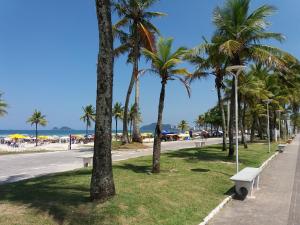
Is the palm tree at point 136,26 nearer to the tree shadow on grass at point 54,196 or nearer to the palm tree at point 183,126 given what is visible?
the tree shadow on grass at point 54,196

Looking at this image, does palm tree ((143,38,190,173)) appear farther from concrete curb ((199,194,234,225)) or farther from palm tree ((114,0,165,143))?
palm tree ((114,0,165,143))

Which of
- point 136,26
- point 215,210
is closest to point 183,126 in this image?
point 136,26

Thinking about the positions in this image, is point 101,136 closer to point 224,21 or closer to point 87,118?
point 224,21

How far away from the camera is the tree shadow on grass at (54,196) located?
23.8 ft

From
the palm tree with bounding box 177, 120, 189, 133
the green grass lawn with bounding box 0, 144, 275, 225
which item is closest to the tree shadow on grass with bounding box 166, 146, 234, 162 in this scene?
the green grass lawn with bounding box 0, 144, 275, 225

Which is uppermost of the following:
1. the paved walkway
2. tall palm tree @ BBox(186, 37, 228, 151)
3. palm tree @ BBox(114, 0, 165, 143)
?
palm tree @ BBox(114, 0, 165, 143)

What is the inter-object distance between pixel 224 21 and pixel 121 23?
14620 mm

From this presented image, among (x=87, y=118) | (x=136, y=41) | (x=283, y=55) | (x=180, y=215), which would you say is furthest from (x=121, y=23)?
(x=87, y=118)

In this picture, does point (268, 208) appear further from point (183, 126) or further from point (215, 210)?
point (183, 126)

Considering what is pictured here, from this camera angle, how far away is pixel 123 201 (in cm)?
807

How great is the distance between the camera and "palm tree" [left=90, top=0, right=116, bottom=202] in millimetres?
8023

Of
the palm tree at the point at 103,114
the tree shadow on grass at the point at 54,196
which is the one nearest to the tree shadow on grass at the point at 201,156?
the tree shadow on grass at the point at 54,196

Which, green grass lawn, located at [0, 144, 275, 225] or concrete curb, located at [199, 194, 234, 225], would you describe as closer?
green grass lawn, located at [0, 144, 275, 225]

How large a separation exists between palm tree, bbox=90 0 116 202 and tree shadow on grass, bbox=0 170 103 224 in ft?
1.61
